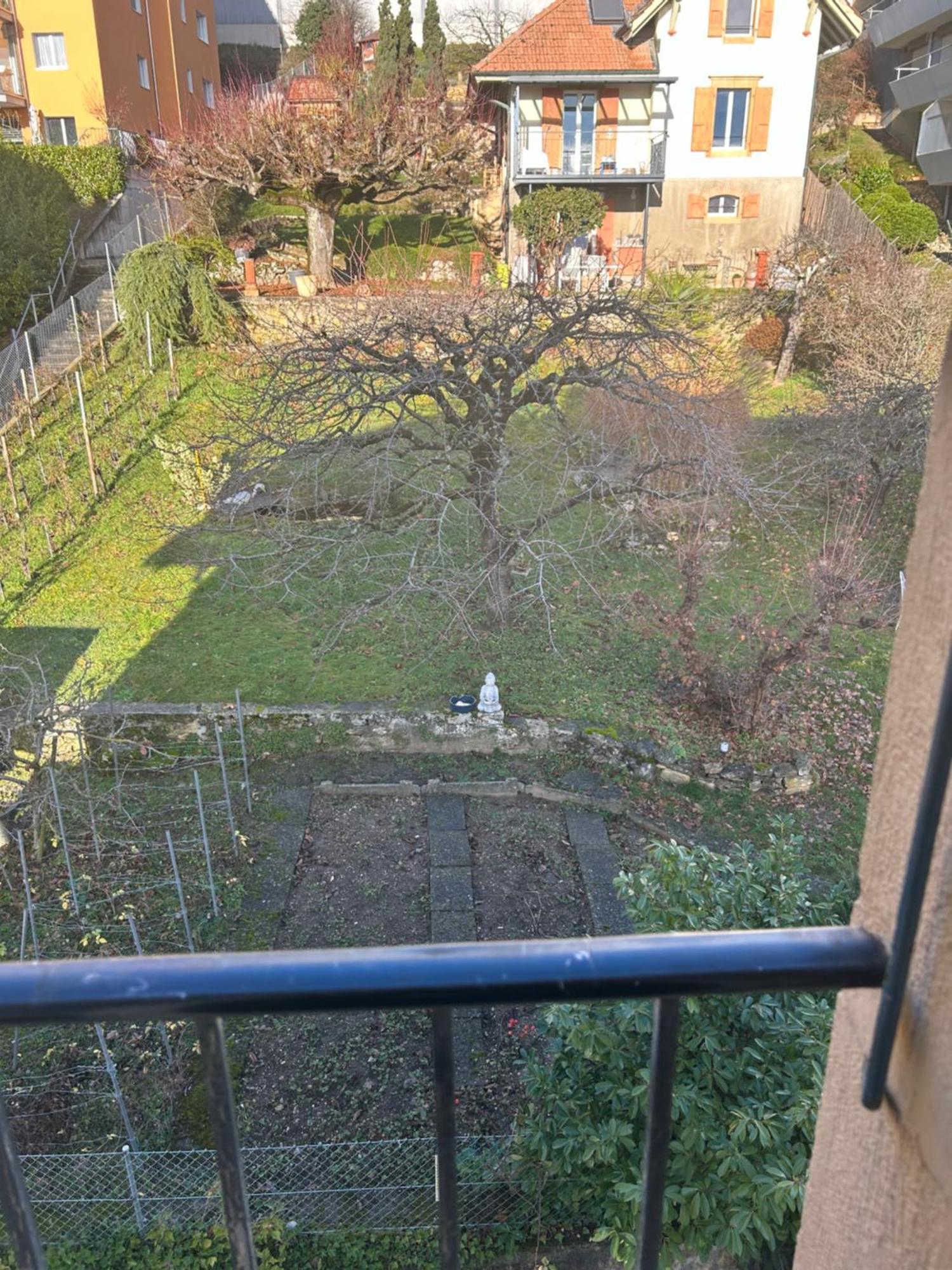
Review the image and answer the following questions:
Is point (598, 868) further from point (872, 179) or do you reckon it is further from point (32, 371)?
point (872, 179)

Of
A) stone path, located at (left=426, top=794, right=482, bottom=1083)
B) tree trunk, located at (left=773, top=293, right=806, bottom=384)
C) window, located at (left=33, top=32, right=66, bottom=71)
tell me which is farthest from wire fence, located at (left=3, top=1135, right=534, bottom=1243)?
window, located at (left=33, top=32, right=66, bottom=71)

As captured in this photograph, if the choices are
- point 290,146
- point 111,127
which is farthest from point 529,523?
point 111,127

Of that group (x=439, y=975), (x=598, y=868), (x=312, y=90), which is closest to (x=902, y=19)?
(x=312, y=90)

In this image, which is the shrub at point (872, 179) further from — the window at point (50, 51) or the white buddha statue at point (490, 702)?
the white buddha statue at point (490, 702)

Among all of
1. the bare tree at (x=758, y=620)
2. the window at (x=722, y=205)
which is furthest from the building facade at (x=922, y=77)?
the bare tree at (x=758, y=620)

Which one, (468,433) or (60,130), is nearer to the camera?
(468,433)

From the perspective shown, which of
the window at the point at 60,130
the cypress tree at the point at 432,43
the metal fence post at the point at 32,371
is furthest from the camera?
the cypress tree at the point at 432,43

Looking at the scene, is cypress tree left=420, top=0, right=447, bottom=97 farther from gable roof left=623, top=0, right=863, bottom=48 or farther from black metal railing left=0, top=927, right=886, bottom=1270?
black metal railing left=0, top=927, right=886, bottom=1270
